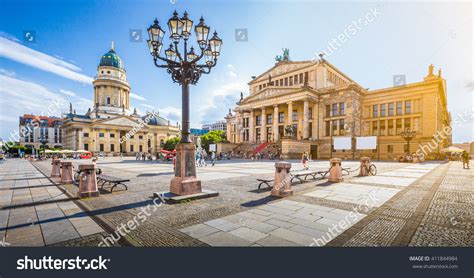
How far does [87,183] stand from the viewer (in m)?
7.46

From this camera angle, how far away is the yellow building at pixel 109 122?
70.9 meters

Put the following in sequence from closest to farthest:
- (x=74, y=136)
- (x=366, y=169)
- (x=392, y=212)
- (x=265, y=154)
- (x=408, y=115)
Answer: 1. (x=392, y=212)
2. (x=366, y=169)
3. (x=408, y=115)
4. (x=265, y=154)
5. (x=74, y=136)

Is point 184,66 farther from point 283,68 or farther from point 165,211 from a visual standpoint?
point 283,68

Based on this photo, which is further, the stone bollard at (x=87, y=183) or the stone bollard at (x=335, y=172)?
the stone bollard at (x=335, y=172)

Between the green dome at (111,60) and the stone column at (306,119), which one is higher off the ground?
the green dome at (111,60)

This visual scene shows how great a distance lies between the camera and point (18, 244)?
3.73 meters

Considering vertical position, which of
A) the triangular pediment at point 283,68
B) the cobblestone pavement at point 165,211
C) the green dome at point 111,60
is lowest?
the cobblestone pavement at point 165,211

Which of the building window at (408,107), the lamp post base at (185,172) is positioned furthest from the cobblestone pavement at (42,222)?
the building window at (408,107)

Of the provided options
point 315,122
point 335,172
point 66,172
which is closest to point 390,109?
point 315,122

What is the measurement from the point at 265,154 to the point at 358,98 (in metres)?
21.7

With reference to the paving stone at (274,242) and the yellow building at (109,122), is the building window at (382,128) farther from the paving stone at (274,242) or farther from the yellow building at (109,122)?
the yellow building at (109,122)

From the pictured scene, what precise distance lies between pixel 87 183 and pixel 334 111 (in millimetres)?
44362
